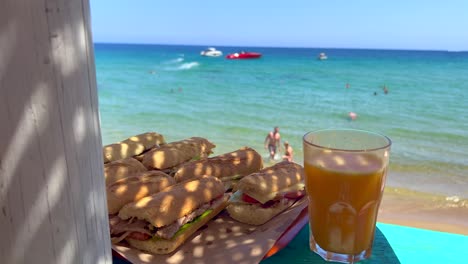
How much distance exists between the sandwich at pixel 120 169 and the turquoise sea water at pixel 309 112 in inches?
258

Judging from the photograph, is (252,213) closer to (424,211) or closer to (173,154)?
(173,154)

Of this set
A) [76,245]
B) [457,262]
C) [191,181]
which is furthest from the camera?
[191,181]

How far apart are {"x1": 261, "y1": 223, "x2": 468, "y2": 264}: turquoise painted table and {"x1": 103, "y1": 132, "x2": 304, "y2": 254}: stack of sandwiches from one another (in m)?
0.38

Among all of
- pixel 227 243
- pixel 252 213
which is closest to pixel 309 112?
pixel 252 213

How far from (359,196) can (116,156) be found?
2.14 metres

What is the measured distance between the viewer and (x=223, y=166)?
2855mm

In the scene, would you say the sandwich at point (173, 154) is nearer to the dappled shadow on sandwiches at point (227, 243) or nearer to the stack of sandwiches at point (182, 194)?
the stack of sandwiches at point (182, 194)

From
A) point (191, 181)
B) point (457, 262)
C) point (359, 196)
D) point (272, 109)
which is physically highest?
point (359, 196)

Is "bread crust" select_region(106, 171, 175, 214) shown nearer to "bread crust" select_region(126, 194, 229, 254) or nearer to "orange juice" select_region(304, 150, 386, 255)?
"bread crust" select_region(126, 194, 229, 254)

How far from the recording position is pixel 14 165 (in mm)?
709

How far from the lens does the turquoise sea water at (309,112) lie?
404 inches

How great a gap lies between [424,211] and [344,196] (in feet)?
19.1

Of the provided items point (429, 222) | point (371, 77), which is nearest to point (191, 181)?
point (429, 222)

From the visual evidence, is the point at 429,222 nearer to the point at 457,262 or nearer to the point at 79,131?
the point at 457,262
